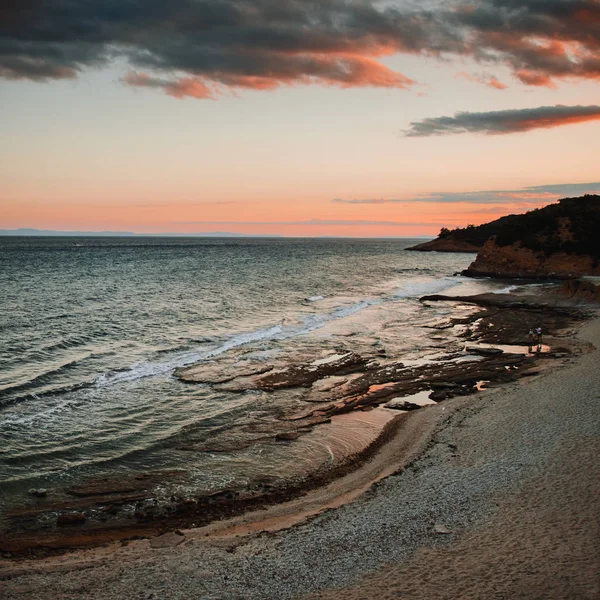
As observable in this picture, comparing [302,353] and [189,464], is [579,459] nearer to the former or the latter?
[189,464]

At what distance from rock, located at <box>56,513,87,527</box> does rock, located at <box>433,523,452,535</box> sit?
823cm

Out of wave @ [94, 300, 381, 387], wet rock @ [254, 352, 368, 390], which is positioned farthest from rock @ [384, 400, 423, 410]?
wave @ [94, 300, 381, 387]

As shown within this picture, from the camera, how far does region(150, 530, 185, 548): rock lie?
37.8 feet

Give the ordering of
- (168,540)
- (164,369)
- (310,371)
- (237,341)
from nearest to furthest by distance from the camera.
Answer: (168,540)
(310,371)
(164,369)
(237,341)

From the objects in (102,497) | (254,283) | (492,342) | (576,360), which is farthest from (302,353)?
(254,283)

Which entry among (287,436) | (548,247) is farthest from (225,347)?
(548,247)

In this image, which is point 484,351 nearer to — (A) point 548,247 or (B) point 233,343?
(B) point 233,343

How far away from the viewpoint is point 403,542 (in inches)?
428

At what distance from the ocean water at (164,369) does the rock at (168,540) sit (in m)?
2.20

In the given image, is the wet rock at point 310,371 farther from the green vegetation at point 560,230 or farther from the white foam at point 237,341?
the green vegetation at point 560,230

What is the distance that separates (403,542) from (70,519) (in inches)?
308

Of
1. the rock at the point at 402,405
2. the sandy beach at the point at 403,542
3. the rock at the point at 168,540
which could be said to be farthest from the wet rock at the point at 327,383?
the rock at the point at 168,540

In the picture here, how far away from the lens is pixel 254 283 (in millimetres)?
69312

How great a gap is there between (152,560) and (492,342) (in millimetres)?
25621
